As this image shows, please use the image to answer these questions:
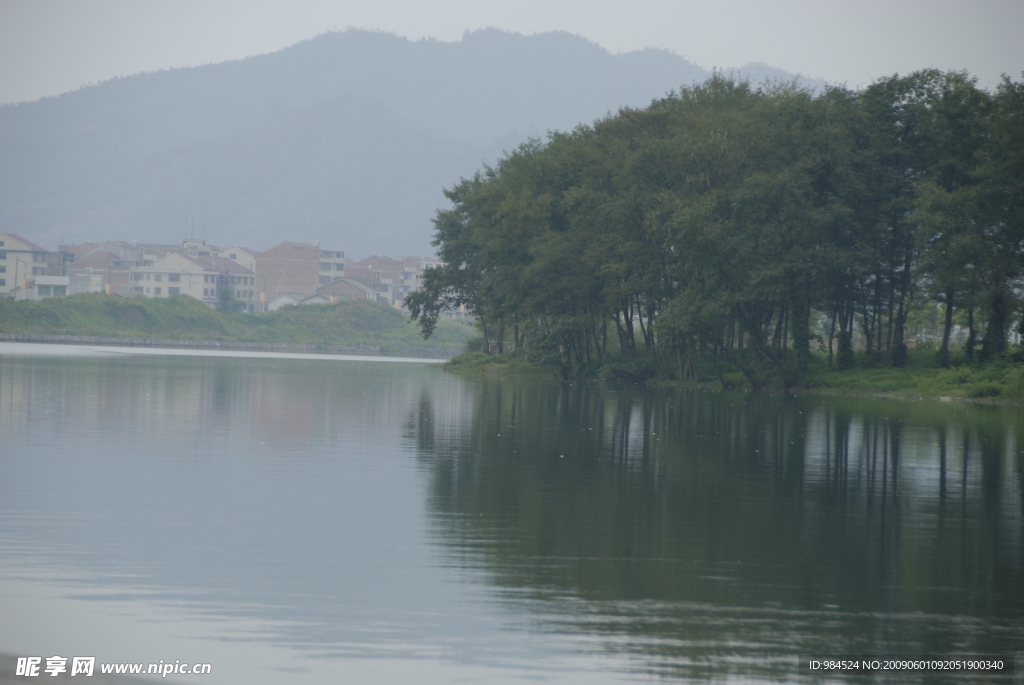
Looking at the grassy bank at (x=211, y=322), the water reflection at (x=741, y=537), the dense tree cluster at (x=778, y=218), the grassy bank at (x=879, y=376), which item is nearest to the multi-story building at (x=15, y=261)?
the grassy bank at (x=211, y=322)

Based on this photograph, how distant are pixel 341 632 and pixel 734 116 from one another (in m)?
44.6

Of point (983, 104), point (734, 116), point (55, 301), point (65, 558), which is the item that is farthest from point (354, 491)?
point (55, 301)

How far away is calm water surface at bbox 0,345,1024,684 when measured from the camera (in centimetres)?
717

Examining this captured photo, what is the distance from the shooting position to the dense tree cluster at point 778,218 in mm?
45750

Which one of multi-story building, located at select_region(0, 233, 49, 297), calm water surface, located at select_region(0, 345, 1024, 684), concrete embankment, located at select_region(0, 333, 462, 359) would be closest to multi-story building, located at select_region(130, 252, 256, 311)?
multi-story building, located at select_region(0, 233, 49, 297)

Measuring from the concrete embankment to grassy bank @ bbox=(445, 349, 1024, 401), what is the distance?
208 feet

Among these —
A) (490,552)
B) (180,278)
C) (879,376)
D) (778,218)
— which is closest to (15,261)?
(180,278)

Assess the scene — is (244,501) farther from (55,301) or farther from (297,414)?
(55,301)

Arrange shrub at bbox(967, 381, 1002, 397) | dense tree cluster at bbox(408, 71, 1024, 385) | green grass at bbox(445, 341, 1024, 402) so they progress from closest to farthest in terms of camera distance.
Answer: shrub at bbox(967, 381, 1002, 397)
green grass at bbox(445, 341, 1024, 402)
dense tree cluster at bbox(408, 71, 1024, 385)

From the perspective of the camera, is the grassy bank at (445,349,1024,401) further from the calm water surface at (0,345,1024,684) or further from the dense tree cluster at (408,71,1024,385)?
the calm water surface at (0,345,1024,684)

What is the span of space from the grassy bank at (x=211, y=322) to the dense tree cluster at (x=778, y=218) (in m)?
68.8

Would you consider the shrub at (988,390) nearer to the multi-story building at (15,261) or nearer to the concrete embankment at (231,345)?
the concrete embankment at (231,345)

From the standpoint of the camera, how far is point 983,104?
156ft

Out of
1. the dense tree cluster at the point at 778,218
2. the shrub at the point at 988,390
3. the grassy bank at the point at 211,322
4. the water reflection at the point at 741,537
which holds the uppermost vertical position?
the dense tree cluster at the point at 778,218
